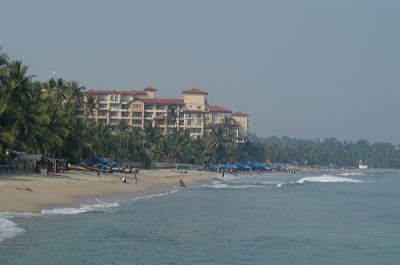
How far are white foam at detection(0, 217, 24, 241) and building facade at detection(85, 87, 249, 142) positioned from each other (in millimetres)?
123061

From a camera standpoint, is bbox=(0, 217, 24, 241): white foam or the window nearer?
bbox=(0, 217, 24, 241): white foam

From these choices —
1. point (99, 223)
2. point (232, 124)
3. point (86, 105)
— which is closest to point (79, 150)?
point (86, 105)

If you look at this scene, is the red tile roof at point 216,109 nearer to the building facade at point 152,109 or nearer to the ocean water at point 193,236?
the building facade at point 152,109

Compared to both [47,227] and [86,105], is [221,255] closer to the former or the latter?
[47,227]

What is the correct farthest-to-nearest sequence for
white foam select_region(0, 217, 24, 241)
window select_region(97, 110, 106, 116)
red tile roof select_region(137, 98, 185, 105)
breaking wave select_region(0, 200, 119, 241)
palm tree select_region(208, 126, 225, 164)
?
1. red tile roof select_region(137, 98, 185, 105)
2. window select_region(97, 110, 106, 116)
3. palm tree select_region(208, 126, 225, 164)
4. breaking wave select_region(0, 200, 119, 241)
5. white foam select_region(0, 217, 24, 241)

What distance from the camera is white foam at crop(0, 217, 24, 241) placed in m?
24.2

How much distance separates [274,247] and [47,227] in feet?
31.0

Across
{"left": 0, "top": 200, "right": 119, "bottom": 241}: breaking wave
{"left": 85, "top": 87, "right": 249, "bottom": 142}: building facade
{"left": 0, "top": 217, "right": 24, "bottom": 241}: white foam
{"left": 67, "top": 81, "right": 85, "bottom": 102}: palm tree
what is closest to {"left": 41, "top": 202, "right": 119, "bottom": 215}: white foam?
{"left": 0, "top": 200, "right": 119, "bottom": 241}: breaking wave

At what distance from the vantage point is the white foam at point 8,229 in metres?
24.2

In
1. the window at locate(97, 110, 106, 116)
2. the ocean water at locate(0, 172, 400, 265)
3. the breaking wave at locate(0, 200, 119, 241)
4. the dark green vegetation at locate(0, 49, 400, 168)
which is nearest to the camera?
the ocean water at locate(0, 172, 400, 265)

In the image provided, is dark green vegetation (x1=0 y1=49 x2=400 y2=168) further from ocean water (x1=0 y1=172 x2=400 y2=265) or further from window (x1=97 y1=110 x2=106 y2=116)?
window (x1=97 y1=110 x2=106 y2=116)

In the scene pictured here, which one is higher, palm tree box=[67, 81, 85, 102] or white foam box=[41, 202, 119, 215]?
palm tree box=[67, 81, 85, 102]

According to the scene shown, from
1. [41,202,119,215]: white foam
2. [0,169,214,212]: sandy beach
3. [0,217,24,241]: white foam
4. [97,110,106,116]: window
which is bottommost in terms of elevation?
[0,217,24,241]: white foam

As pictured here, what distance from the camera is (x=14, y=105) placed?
175 ft
